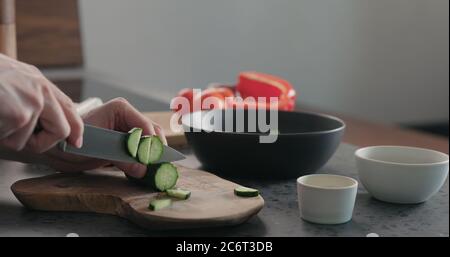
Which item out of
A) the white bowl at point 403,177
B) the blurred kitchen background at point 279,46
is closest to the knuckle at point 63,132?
the white bowl at point 403,177

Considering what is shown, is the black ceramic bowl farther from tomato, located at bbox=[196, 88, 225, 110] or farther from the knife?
tomato, located at bbox=[196, 88, 225, 110]

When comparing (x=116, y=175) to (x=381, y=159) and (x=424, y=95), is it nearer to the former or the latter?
(x=381, y=159)

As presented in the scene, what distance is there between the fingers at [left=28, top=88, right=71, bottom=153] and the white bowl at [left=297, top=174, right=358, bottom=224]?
31cm

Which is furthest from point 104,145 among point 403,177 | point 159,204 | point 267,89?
point 267,89

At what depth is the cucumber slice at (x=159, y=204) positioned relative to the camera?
90 centimetres

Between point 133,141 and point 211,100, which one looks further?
point 211,100

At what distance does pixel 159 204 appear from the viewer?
0.91m

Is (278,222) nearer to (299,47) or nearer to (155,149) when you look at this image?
(155,149)

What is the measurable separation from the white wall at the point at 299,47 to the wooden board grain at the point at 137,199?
2283 mm

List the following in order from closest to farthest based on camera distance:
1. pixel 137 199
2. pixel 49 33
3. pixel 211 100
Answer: pixel 137 199 → pixel 211 100 → pixel 49 33

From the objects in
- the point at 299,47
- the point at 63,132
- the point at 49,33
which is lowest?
the point at 299,47

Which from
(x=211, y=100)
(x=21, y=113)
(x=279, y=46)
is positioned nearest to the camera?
(x=21, y=113)

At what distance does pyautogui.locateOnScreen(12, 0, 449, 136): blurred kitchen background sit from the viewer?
325cm
